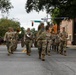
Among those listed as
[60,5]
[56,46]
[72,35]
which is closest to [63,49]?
[56,46]

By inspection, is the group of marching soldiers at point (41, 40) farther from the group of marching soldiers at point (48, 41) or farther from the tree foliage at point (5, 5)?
the tree foliage at point (5, 5)

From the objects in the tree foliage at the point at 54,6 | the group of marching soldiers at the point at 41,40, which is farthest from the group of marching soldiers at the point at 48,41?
the tree foliage at the point at 54,6

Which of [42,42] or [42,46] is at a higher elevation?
[42,42]

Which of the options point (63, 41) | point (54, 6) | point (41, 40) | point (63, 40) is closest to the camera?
point (41, 40)

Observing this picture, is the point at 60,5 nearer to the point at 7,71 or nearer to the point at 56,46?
the point at 56,46

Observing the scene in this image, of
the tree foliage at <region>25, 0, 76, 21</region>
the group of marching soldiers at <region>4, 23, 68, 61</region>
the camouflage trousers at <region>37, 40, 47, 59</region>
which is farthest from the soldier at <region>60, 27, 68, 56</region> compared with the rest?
the tree foliage at <region>25, 0, 76, 21</region>

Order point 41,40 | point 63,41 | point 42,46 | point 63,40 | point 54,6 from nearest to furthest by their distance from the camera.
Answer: point 42,46
point 41,40
point 63,40
point 63,41
point 54,6

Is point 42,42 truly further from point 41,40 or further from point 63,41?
point 63,41

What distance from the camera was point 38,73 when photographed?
1320cm

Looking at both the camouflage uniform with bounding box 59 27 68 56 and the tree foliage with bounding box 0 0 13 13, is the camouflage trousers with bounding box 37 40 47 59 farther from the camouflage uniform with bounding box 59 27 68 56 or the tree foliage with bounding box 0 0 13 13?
the tree foliage with bounding box 0 0 13 13

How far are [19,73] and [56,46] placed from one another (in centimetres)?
1511

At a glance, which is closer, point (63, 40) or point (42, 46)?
point (42, 46)

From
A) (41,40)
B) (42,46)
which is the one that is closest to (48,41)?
(41,40)

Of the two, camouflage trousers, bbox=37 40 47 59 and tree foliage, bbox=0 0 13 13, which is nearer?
camouflage trousers, bbox=37 40 47 59
